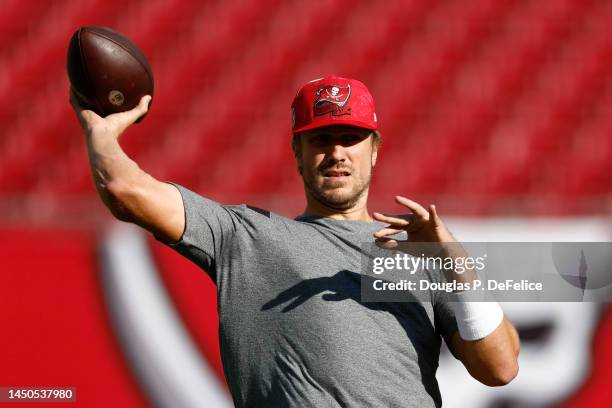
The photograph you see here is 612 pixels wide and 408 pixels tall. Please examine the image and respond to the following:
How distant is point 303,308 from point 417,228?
0.92 feet

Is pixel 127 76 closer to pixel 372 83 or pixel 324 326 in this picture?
pixel 324 326

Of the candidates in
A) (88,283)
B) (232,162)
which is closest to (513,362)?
(88,283)

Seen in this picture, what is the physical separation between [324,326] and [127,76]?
753mm

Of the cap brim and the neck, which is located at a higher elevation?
the cap brim

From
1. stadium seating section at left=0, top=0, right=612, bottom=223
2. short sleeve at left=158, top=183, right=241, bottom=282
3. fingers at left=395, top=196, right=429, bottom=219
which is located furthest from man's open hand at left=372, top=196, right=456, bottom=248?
stadium seating section at left=0, top=0, right=612, bottom=223

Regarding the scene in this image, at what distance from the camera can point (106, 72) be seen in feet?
7.02

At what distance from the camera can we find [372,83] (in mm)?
6270

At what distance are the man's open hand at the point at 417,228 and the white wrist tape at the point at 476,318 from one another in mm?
150

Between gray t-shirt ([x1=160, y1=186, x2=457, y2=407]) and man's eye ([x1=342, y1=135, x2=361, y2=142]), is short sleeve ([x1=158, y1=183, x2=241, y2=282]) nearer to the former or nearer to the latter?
gray t-shirt ([x1=160, y1=186, x2=457, y2=407])

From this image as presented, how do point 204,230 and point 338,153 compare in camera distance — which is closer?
point 204,230

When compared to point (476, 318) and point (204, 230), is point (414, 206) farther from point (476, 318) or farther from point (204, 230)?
point (204, 230)

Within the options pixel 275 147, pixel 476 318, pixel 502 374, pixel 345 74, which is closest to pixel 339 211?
pixel 476 318

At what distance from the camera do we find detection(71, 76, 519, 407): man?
1857mm

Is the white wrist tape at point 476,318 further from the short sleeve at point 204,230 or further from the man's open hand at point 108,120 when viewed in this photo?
the man's open hand at point 108,120
